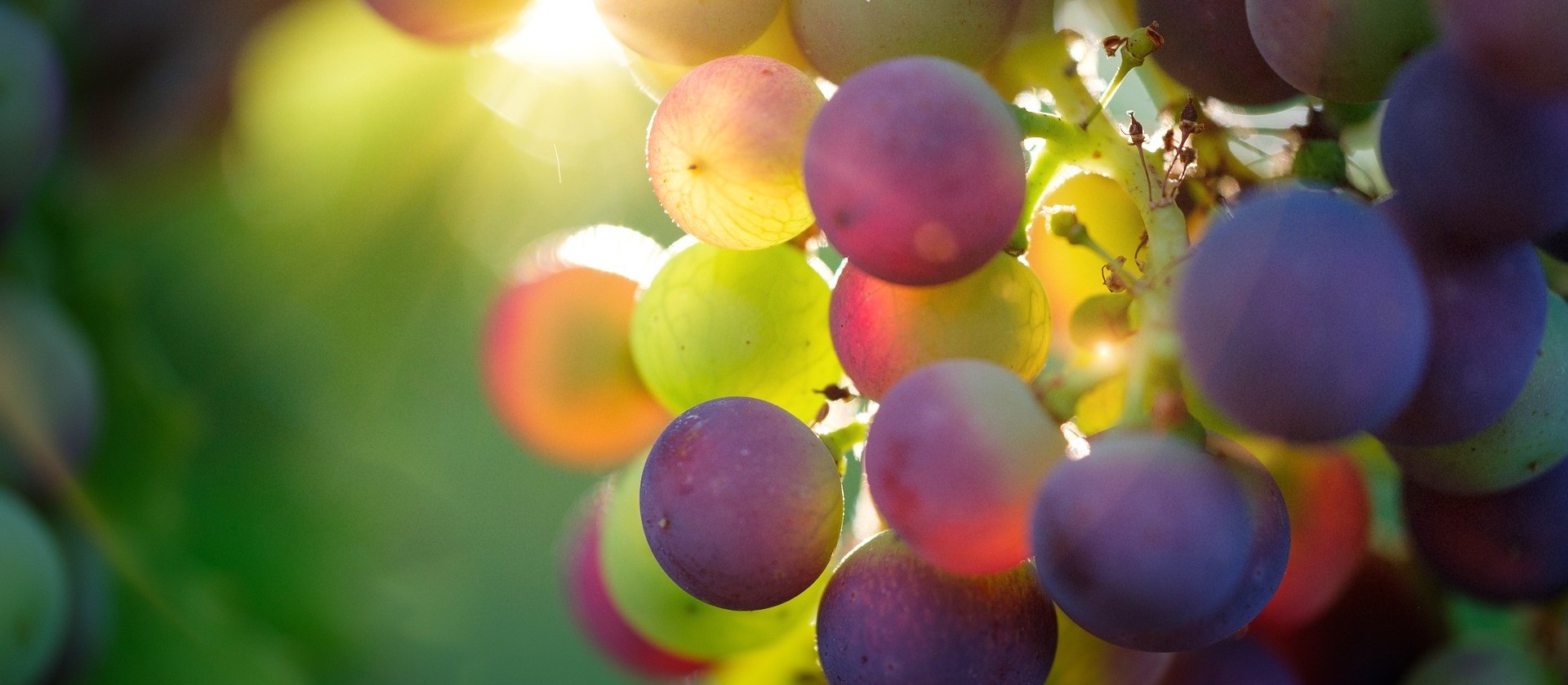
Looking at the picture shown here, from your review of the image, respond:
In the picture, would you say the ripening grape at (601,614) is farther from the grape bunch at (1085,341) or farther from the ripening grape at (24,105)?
the ripening grape at (24,105)

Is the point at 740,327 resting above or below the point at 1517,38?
below

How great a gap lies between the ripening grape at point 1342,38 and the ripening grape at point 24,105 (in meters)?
0.82

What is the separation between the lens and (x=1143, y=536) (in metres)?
0.32

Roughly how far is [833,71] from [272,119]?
655mm

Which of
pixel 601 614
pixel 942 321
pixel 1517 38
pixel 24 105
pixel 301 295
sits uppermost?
pixel 1517 38

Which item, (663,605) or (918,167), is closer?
(918,167)

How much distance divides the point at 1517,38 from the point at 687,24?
292 millimetres

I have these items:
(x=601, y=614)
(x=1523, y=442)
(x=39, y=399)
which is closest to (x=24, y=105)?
(x=39, y=399)

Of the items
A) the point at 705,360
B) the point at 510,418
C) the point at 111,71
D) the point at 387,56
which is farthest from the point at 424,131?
the point at 705,360

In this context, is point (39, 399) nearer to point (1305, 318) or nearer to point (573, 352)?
point (573, 352)

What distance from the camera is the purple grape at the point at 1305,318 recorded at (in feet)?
0.98

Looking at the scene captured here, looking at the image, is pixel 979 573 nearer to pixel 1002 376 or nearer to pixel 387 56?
pixel 1002 376

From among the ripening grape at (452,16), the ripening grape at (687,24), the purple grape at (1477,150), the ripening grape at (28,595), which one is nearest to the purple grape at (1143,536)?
the purple grape at (1477,150)

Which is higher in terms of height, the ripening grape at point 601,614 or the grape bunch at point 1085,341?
the grape bunch at point 1085,341
